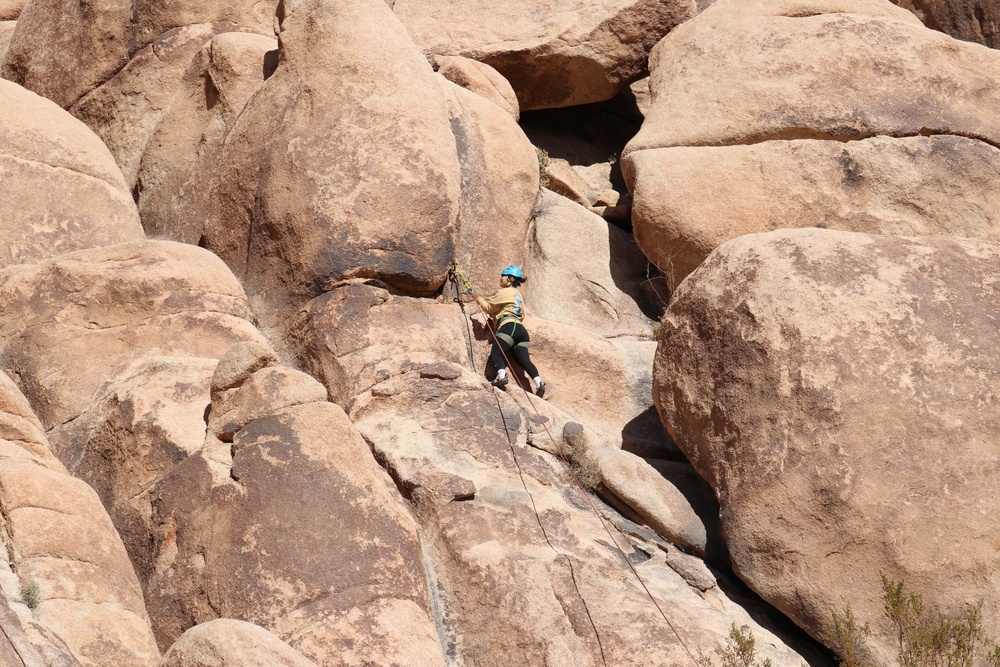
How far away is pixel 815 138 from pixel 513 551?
5649mm

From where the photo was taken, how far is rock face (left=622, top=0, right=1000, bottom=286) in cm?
1140

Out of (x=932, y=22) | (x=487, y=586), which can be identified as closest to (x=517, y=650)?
(x=487, y=586)

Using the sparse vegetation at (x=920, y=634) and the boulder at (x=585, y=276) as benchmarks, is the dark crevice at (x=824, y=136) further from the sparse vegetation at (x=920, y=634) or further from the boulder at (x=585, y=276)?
the sparse vegetation at (x=920, y=634)

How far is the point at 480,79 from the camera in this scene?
13.0 metres

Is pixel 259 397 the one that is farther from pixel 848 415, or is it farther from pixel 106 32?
pixel 106 32

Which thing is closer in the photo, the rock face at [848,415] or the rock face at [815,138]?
the rock face at [848,415]

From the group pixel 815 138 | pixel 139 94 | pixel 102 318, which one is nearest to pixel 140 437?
pixel 102 318

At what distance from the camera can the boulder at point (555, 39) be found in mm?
13859

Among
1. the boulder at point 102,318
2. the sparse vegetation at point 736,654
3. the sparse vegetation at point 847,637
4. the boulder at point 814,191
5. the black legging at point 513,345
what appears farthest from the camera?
the boulder at point 814,191

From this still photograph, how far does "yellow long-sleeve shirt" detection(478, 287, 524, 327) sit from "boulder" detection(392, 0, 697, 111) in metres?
4.36

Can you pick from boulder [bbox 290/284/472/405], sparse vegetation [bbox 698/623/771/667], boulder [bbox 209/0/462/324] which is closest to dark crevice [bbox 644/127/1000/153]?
boulder [bbox 209/0/462/324]

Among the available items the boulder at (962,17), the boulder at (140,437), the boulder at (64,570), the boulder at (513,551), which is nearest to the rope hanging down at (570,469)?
the boulder at (513,551)

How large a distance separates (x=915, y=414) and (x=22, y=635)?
18.7ft

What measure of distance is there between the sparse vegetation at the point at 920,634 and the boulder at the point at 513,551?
43cm
